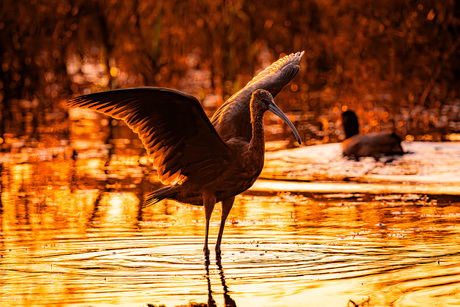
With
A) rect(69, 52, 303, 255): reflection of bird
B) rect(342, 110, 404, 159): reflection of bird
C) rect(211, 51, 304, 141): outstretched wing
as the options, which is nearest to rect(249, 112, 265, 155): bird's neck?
rect(69, 52, 303, 255): reflection of bird

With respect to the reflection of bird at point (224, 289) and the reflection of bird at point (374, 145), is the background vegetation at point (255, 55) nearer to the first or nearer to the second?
the reflection of bird at point (374, 145)

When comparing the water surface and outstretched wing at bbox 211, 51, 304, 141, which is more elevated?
outstretched wing at bbox 211, 51, 304, 141

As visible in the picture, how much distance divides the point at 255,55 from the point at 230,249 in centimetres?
1496

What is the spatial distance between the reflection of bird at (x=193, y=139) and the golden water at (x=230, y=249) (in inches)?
20.7

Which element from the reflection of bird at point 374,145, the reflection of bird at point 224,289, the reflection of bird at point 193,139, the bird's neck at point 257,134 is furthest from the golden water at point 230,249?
the reflection of bird at point 374,145

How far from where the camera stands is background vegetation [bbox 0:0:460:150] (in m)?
18.9

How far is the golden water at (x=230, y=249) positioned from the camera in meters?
7.20

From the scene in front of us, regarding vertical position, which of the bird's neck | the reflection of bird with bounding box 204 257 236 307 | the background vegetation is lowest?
the reflection of bird with bounding box 204 257 236 307

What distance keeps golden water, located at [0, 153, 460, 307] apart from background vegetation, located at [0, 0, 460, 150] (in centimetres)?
513

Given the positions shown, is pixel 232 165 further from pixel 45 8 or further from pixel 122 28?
pixel 122 28

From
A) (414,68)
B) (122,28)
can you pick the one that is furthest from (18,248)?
(122,28)

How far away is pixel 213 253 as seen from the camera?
873 cm

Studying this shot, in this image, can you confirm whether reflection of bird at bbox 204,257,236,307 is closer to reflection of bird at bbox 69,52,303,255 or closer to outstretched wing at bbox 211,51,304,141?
reflection of bird at bbox 69,52,303,255

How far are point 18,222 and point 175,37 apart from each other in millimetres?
16401
